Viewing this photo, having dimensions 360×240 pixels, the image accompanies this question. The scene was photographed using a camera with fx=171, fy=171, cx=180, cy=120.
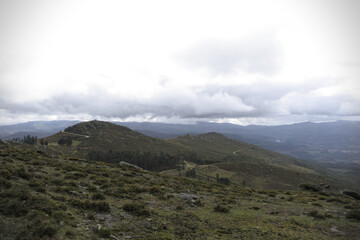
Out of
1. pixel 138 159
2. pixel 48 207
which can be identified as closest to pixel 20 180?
pixel 48 207

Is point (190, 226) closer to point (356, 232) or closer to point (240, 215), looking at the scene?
point (240, 215)

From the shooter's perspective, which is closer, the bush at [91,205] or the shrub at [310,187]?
the bush at [91,205]

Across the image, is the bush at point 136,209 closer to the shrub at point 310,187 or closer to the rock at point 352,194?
the rock at point 352,194

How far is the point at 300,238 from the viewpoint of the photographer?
12312mm

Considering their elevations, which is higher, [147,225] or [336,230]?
[147,225]

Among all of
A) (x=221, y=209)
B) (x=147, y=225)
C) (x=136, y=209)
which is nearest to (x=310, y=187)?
(x=221, y=209)

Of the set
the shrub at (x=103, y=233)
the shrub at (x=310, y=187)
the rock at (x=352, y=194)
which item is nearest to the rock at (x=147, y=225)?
the shrub at (x=103, y=233)

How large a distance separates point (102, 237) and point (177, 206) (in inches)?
330

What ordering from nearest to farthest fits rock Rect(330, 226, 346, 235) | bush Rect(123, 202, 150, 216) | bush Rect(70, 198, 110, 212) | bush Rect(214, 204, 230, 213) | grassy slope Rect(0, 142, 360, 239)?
grassy slope Rect(0, 142, 360, 239) < bush Rect(70, 198, 110, 212) < bush Rect(123, 202, 150, 216) < rock Rect(330, 226, 346, 235) < bush Rect(214, 204, 230, 213)

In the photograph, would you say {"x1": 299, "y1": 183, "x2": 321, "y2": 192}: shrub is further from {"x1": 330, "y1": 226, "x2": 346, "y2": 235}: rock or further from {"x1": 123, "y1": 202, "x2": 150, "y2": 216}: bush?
{"x1": 123, "y1": 202, "x2": 150, "y2": 216}: bush

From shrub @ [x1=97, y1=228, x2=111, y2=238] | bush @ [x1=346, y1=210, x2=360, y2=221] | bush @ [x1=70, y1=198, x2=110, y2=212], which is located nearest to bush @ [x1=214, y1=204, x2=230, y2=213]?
bush @ [x1=70, y1=198, x2=110, y2=212]

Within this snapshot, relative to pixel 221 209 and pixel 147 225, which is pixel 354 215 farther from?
pixel 147 225

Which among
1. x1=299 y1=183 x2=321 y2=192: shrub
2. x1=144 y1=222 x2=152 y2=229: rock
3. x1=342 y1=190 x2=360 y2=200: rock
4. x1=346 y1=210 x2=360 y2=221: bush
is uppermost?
x1=144 y1=222 x2=152 y2=229: rock

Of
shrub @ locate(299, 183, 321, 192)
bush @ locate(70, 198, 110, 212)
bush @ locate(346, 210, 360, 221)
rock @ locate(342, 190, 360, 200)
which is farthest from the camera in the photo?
shrub @ locate(299, 183, 321, 192)
